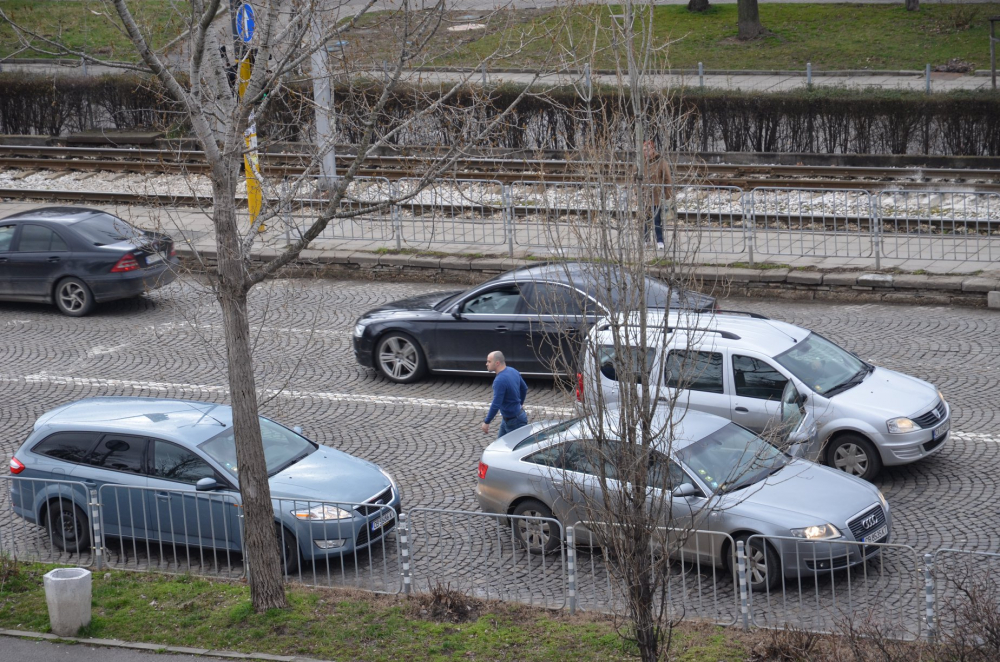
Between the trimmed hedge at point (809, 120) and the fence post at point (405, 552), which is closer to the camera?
the fence post at point (405, 552)

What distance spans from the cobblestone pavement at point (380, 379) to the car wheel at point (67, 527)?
1939mm

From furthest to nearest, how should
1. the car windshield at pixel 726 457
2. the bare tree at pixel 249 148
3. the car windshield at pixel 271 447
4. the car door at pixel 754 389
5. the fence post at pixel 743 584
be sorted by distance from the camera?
the car door at pixel 754 389 → the car windshield at pixel 271 447 → the car windshield at pixel 726 457 → the fence post at pixel 743 584 → the bare tree at pixel 249 148

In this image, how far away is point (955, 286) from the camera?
53.2 ft

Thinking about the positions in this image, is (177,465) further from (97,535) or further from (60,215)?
(60,215)

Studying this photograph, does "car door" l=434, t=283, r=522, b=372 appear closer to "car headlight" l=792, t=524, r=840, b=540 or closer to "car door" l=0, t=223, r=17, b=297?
"car headlight" l=792, t=524, r=840, b=540

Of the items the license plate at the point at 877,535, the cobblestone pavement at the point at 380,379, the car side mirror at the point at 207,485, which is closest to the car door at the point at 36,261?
the cobblestone pavement at the point at 380,379

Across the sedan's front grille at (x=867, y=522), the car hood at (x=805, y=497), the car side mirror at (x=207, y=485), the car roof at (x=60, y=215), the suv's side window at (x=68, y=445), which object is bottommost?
the sedan's front grille at (x=867, y=522)

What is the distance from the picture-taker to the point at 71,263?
56.9ft

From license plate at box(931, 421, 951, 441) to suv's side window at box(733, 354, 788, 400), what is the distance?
149 cm

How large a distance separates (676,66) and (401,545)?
3305 centimetres

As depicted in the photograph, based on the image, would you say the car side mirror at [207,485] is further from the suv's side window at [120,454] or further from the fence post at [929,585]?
the fence post at [929,585]

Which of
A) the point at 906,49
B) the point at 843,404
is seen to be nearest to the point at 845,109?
the point at 906,49

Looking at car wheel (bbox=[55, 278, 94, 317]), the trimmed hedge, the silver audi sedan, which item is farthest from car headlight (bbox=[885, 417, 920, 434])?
the trimmed hedge

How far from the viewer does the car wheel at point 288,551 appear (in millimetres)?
9641
